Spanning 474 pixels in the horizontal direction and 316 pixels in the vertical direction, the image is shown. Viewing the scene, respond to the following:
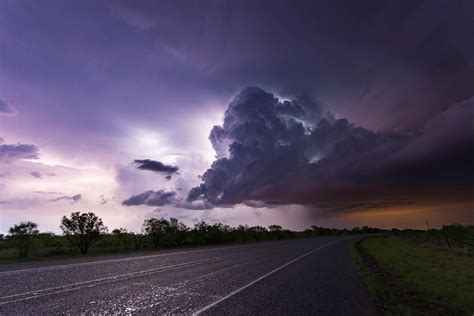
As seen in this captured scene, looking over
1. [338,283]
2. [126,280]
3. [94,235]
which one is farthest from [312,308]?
[94,235]

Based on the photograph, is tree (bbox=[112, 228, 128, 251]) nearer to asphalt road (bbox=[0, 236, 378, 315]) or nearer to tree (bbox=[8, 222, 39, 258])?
tree (bbox=[8, 222, 39, 258])

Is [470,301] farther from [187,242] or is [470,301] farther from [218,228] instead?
[218,228]

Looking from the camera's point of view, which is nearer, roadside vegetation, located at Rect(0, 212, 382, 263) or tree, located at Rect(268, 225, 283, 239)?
roadside vegetation, located at Rect(0, 212, 382, 263)

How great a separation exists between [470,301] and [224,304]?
8416 millimetres

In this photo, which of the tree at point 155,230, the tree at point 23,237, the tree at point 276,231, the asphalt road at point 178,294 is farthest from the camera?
the tree at point 276,231

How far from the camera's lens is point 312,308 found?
7777mm

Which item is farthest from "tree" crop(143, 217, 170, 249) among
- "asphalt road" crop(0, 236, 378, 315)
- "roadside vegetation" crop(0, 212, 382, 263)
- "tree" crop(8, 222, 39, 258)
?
"asphalt road" crop(0, 236, 378, 315)

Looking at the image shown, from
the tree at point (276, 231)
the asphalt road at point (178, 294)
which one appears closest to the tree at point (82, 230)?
the asphalt road at point (178, 294)

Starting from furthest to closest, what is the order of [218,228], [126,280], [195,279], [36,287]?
[218,228]
[195,279]
[126,280]
[36,287]

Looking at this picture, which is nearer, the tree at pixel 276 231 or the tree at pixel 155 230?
the tree at pixel 155 230

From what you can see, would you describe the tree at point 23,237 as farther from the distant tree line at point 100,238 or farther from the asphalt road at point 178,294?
the asphalt road at point 178,294

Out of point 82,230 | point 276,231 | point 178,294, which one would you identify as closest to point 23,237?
point 82,230

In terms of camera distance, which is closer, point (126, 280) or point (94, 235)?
point (126, 280)

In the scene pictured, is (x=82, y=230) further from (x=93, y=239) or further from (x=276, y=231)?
(x=276, y=231)
